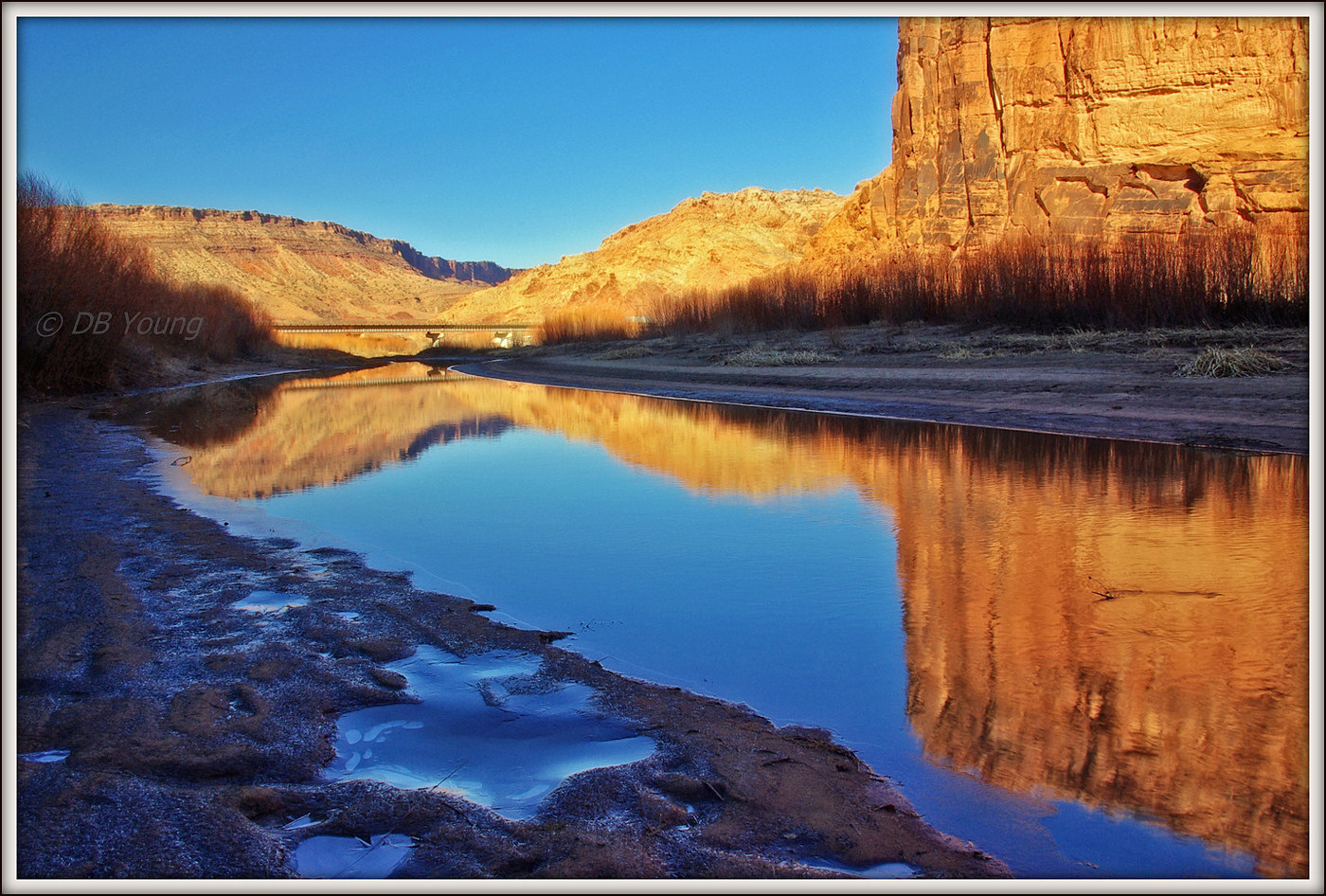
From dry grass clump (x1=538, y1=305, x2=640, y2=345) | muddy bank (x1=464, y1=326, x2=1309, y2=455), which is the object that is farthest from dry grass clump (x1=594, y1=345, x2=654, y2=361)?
dry grass clump (x1=538, y1=305, x2=640, y2=345)

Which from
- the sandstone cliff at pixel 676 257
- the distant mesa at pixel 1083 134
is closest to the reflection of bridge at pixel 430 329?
the sandstone cliff at pixel 676 257

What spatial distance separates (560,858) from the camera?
2.74 meters

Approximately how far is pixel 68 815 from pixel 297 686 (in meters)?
1.22

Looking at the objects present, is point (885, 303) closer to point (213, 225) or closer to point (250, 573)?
point (250, 573)

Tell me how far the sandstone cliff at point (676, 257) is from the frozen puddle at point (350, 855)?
289 feet

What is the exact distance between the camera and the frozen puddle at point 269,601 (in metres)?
5.33

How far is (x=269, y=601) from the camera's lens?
550 cm

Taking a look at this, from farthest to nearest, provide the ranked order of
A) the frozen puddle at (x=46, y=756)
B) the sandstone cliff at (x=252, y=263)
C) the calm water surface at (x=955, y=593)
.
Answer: the sandstone cliff at (x=252, y=263) → the frozen puddle at (x=46, y=756) → the calm water surface at (x=955, y=593)

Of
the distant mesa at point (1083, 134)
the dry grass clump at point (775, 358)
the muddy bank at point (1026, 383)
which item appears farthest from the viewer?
the distant mesa at point (1083, 134)

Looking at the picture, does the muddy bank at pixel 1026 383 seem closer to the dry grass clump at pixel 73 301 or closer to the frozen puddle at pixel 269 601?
the frozen puddle at pixel 269 601

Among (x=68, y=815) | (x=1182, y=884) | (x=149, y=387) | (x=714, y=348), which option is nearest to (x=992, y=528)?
(x=1182, y=884)

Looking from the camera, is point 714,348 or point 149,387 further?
point 714,348

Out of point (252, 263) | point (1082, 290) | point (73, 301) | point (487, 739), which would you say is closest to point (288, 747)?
point (487, 739)

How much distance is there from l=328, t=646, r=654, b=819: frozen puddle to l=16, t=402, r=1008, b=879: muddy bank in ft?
0.31
